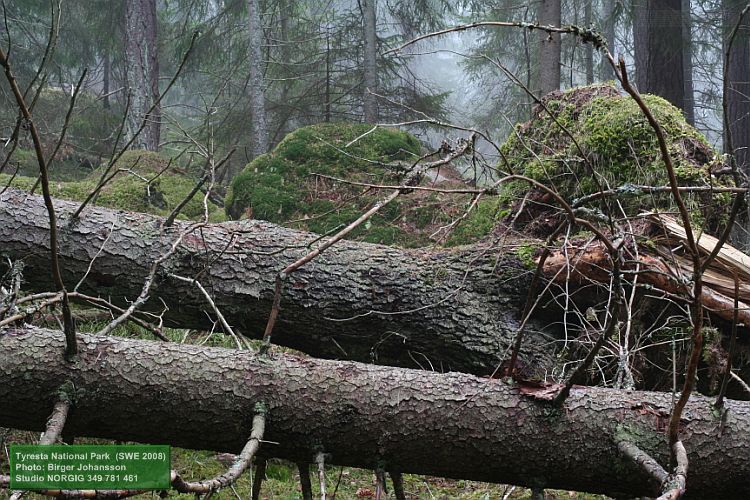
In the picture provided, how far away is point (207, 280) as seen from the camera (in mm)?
3854

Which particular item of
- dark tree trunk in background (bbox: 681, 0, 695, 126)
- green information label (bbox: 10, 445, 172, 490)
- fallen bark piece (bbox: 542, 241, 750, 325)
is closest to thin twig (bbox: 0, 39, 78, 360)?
green information label (bbox: 10, 445, 172, 490)

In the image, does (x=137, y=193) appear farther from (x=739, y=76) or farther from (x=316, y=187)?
(x=739, y=76)

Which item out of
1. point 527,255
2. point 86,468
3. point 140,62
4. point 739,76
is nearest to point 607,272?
point 527,255

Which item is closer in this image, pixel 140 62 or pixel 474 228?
pixel 474 228

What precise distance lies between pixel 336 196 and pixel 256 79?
4496 millimetres

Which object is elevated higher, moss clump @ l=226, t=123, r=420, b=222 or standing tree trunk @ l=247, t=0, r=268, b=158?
standing tree trunk @ l=247, t=0, r=268, b=158

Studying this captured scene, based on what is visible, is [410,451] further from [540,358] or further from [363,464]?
[540,358]

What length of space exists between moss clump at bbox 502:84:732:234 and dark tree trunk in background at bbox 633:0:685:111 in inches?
172

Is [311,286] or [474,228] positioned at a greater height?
[474,228]

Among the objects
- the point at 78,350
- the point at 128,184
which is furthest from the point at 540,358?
the point at 128,184

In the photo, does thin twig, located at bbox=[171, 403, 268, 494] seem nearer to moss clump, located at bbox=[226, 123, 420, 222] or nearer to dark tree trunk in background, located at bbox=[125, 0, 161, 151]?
moss clump, located at bbox=[226, 123, 420, 222]

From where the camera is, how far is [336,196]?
768cm

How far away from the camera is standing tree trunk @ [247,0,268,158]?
11.0 m

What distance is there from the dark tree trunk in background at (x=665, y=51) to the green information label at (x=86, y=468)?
29.9 ft
